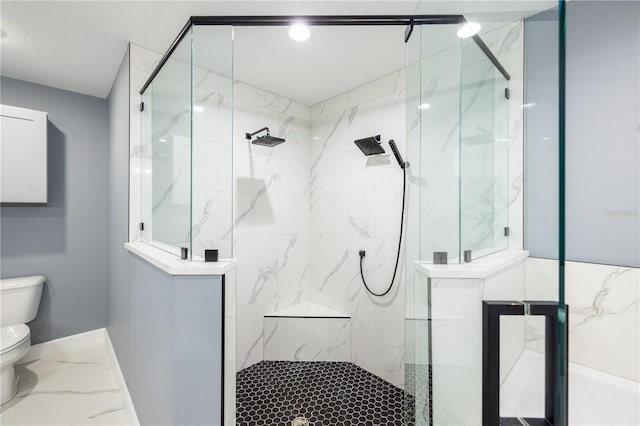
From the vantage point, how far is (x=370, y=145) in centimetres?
204

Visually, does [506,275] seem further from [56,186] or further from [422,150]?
[56,186]

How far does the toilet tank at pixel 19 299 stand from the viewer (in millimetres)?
2014

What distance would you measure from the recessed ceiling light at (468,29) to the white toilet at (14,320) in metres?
2.95

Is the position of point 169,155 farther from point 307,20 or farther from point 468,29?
point 468,29

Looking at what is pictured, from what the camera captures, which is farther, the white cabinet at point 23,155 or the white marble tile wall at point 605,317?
the white cabinet at point 23,155

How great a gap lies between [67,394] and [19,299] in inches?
33.2

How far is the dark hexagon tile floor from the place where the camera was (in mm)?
1657

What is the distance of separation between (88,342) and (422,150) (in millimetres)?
3293

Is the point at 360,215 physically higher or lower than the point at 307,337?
higher

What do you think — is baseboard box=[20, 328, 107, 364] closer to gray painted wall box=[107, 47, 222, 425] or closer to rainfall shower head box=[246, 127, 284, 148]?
gray painted wall box=[107, 47, 222, 425]

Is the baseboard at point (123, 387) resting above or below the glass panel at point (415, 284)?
below

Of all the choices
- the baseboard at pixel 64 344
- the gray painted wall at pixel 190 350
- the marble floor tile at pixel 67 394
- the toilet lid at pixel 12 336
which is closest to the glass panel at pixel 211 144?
the gray painted wall at pixel 190 350

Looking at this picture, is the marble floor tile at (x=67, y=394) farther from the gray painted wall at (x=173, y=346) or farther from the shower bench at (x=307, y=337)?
the shower bench at (x=307, y=337)

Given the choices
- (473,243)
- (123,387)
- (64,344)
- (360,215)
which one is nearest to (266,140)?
(360,215)
